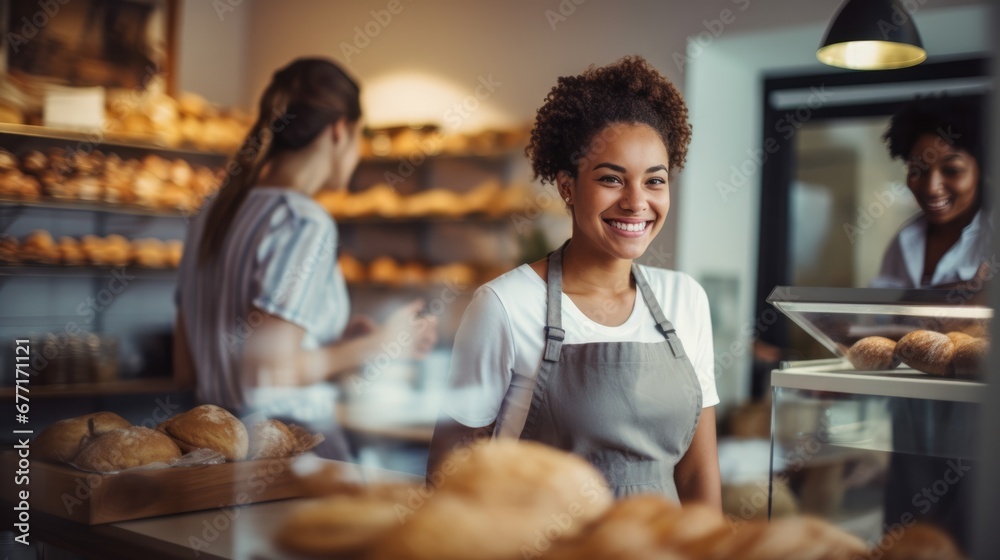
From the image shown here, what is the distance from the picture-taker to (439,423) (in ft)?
4.45

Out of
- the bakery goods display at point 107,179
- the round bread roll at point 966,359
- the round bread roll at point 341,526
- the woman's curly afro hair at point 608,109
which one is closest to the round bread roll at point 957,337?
the round bread roll at point 966,359

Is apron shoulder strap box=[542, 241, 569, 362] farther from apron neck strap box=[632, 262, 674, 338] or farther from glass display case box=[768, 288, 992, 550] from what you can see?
glass display case box=[768, 288, 992, 550]

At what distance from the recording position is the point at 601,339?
1.31 meters

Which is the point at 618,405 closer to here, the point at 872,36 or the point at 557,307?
the point at 557,307

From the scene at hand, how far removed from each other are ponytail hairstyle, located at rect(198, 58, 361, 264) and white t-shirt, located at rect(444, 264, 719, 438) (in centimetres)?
119

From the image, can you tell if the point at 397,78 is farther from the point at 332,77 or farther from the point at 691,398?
the point at 691,398

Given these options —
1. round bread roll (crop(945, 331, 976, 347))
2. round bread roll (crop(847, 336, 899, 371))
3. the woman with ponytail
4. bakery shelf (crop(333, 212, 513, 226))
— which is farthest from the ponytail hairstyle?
round bread roll (crop(945, 331, 976, 347))

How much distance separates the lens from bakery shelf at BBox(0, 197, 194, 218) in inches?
138

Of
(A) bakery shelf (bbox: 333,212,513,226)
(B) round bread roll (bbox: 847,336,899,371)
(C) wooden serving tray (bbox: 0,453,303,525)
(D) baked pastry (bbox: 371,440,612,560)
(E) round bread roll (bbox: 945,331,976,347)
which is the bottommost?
(C) wooden serving tray (bbox: 0,453,303,525)

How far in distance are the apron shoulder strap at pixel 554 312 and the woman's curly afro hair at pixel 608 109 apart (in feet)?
0.48

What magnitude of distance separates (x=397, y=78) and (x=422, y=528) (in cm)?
378

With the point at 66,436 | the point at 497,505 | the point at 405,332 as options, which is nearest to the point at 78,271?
the point at 405,332

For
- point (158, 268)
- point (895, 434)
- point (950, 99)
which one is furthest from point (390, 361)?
point (895, 434)

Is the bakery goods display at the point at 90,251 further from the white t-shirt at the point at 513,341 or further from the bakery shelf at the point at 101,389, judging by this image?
the white t-shirt at the point at 513,341
